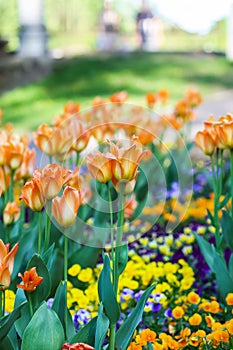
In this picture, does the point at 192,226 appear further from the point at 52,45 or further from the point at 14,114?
the point at 52,45

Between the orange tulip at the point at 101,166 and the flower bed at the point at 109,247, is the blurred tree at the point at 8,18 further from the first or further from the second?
the orange tulip at the point at 101,166

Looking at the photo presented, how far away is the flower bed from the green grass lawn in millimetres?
5032

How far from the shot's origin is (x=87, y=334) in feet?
5.36

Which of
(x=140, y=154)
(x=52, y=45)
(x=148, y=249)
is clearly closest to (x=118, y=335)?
(x=140, y=154)

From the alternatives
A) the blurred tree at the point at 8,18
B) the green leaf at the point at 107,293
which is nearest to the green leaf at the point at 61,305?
the green leaf at the point at 107,293

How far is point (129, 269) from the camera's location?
2.47 m

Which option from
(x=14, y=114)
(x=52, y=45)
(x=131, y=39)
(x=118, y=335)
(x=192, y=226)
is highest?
(x=131, y=39)

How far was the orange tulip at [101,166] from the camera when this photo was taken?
1600mm

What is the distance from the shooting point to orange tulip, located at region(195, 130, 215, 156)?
2.18m

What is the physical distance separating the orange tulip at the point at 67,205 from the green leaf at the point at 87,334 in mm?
259

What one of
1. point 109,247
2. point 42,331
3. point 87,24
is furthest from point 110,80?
point 87,24

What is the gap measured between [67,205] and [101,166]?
130mm

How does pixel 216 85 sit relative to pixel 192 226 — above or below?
above

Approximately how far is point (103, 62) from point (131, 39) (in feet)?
64.0
